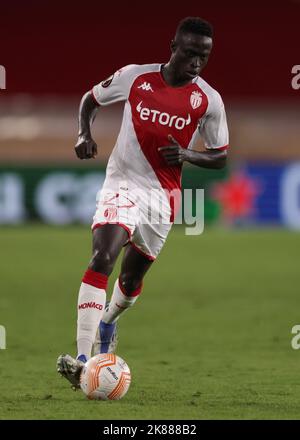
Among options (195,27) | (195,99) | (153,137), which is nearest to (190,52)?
(195,27)

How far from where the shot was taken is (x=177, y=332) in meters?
9.40

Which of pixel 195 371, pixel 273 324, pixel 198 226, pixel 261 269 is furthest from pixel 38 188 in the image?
pixel 195 371

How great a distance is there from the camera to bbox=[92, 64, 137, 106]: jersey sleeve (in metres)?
6.47

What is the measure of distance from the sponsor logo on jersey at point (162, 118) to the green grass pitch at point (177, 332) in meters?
1.64

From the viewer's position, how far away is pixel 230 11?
28.9 metres

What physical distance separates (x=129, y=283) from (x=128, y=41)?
73.3 ft

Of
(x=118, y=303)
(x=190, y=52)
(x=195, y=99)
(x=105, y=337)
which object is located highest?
(x=190, y=52)

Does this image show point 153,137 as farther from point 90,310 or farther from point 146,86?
point 90,310

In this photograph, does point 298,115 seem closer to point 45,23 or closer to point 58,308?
point 45,23

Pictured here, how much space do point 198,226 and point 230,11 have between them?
10060 millimetres

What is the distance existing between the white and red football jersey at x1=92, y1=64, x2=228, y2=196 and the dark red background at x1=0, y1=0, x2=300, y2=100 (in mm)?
22019

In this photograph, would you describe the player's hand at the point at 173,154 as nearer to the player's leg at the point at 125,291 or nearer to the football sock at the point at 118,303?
the player's leg at the point at 125,291

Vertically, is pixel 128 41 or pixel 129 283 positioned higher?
pixel 128 41

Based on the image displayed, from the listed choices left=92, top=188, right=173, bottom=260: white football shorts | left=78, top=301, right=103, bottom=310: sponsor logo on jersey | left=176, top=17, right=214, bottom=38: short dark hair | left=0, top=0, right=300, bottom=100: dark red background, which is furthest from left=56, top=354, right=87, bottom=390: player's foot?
left=0, top=0, right=300, bottom=100: dark red background
